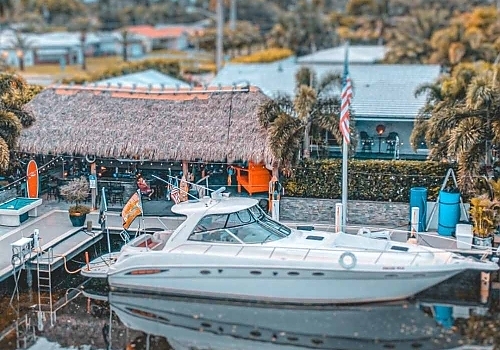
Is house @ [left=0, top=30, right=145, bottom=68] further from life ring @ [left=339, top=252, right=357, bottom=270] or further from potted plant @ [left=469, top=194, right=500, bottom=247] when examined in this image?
life ring @ [left=339, top=252, right=357, bottom=270]

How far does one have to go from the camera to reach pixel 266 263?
54.9 feet

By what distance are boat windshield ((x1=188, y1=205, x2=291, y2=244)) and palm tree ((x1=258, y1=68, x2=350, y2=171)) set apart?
379 cm

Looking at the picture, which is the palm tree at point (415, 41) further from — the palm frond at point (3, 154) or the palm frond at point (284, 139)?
the palm frond at point (3, 154)

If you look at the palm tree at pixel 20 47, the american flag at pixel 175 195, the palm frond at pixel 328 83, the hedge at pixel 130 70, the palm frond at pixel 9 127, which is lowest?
the american flag at pixel 175 195

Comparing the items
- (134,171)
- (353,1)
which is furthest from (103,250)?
(353,1)

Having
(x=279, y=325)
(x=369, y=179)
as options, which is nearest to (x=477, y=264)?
(x=279, y=325)

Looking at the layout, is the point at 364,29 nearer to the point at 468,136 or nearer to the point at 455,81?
the point at 455,81

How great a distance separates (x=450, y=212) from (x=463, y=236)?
1.25 meters

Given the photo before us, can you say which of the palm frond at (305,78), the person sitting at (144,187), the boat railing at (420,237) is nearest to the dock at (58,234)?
the person sitting at (144,187)

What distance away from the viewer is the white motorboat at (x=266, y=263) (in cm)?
1652

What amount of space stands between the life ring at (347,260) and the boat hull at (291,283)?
14 cm

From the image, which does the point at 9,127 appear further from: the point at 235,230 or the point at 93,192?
the point at 235,230

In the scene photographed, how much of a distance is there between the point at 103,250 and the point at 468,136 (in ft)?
34.1

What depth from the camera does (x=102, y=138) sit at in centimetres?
2320
